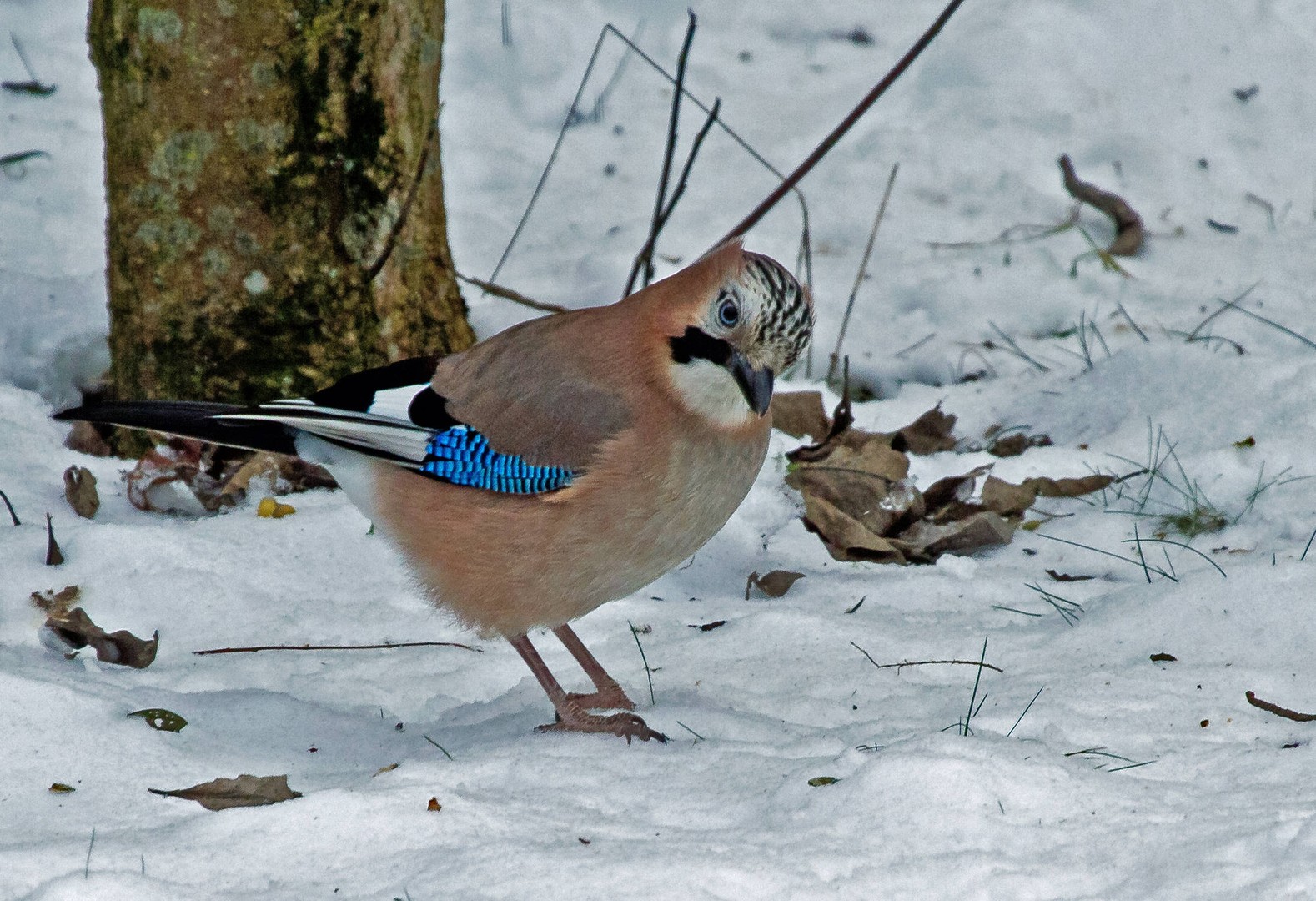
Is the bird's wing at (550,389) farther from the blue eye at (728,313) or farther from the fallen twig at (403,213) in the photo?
the fallen twig at (403,213)

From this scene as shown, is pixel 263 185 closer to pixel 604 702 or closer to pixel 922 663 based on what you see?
pixel 604 702

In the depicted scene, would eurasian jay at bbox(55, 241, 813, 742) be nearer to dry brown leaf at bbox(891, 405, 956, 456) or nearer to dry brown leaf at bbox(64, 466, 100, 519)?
dry brown leaf at bbox(64, 466, 100, 519)

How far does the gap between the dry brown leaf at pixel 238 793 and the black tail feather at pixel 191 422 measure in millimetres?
813

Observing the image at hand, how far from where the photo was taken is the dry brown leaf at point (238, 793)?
252cm

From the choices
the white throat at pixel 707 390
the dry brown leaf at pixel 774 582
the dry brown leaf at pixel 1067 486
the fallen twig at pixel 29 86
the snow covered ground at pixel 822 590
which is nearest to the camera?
the snow covered ground at pixel 822 590

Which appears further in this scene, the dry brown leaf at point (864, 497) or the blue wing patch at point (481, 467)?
the dry brown leaf at point (864, 497)

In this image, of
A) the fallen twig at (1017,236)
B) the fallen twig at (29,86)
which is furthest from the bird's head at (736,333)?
the fallen twig at (29,86)

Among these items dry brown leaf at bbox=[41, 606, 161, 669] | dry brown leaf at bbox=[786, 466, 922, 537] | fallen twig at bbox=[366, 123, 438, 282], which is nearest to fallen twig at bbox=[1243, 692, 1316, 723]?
dry brown leaf at bbox=[786, 466, 922, 537]

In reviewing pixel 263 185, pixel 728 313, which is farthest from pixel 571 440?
pixel 263 185

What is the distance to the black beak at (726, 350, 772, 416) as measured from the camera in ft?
9.39

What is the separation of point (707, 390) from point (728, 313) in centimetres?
18

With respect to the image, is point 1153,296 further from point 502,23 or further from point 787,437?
point 502,23

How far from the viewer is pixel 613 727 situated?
2.86m

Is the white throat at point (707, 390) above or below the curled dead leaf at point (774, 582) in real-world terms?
above
